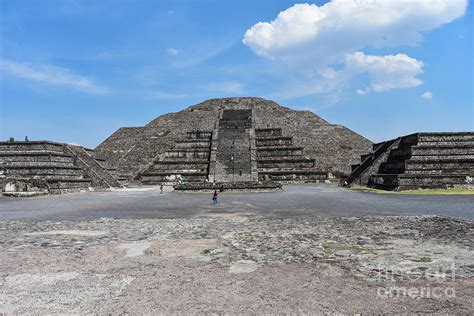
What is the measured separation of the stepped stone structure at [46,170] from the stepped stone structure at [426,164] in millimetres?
17129

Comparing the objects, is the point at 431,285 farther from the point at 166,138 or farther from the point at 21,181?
the point at 166,138

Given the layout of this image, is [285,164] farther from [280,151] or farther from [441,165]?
[441,165]

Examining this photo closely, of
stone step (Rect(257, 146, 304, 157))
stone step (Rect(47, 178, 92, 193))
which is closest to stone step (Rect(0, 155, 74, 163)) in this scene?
stone step (Rect(47, 178, 92, 193))

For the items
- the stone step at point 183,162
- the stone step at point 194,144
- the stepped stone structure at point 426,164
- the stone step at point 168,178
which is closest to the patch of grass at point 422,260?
the stepped stone structure at point 426,164

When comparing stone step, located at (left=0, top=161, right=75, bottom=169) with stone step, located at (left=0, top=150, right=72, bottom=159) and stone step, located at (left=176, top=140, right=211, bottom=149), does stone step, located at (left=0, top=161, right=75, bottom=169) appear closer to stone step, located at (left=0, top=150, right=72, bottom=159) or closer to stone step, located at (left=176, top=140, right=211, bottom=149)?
stone step, located at (left=0, top=150, right=72, bottom=159)

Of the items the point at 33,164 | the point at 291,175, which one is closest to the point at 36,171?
the point at 33,164

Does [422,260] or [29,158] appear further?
[29,158]

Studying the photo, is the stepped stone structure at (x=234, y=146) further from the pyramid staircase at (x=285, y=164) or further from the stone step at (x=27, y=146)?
the stone step at (x=27, y=146)

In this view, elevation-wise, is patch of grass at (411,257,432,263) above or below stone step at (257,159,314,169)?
below

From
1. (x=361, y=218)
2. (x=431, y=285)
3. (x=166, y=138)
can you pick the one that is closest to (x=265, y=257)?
(x=431, y=285)

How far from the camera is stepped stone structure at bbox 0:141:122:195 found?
18516 mm

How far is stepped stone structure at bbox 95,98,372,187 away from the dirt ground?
16378 mm

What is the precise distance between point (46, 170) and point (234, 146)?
14785mm

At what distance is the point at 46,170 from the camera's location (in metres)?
20.6
